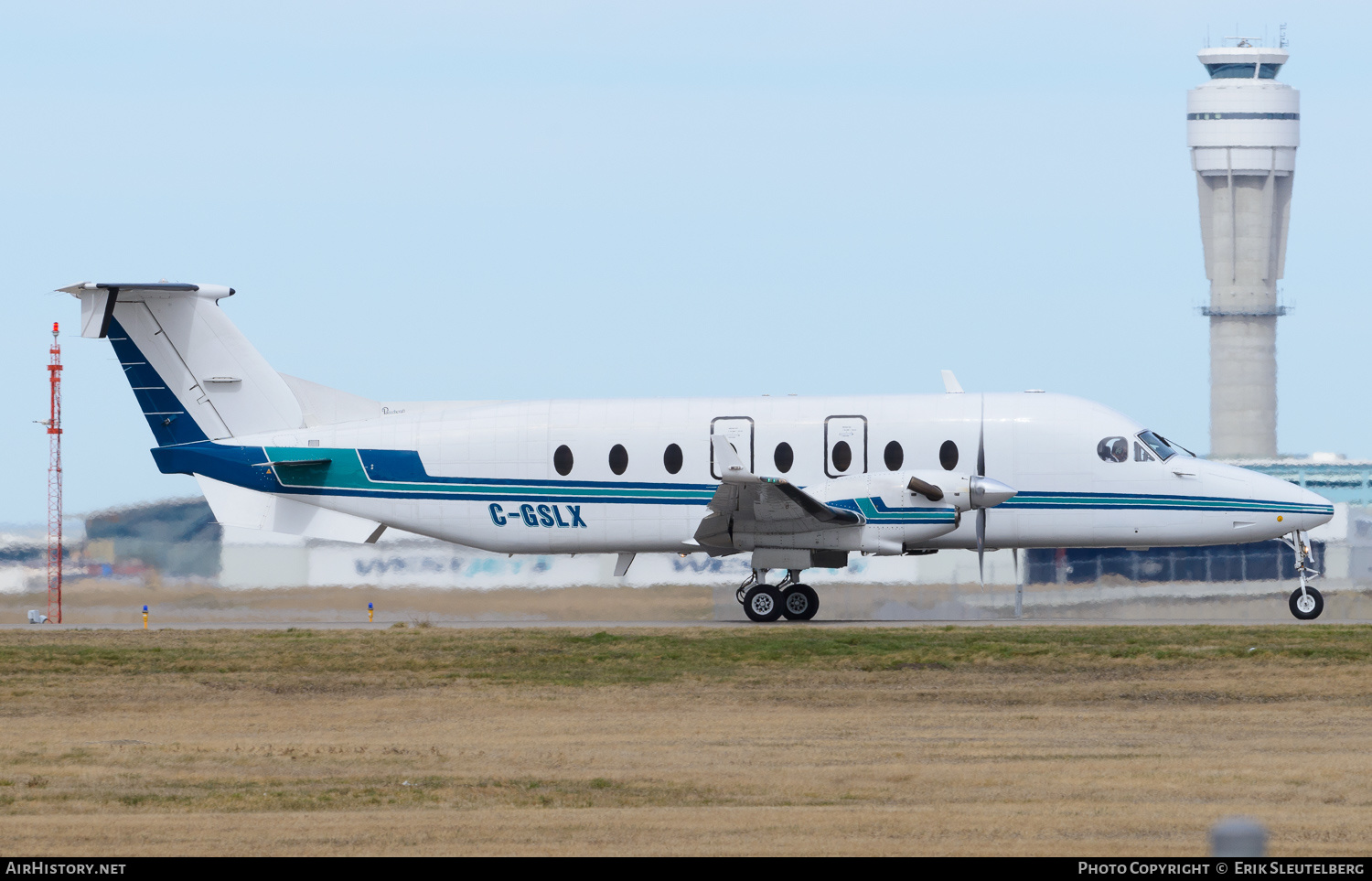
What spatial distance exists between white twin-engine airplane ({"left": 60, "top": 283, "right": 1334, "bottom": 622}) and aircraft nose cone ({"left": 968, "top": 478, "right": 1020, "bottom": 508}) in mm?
38

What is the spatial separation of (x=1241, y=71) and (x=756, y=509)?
90786 millimetres

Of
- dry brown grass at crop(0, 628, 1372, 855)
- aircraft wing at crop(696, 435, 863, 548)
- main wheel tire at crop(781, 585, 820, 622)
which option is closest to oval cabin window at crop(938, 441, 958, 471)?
aircraft wing at crop(696, 435, 863, 548)

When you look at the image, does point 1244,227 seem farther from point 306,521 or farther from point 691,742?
point 691,742

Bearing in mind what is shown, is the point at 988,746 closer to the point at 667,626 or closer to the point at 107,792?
the point at 107,792

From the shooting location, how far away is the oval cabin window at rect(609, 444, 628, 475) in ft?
90.4

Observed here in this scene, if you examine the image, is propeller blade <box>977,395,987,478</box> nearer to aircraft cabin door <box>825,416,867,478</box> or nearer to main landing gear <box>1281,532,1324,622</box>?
aircraft cabin door <box>825,416,867,478</box>

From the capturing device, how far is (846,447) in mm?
26875

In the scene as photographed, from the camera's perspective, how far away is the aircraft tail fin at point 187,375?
28.8 meters

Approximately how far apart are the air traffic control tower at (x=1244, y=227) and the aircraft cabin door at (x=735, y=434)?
255 feet

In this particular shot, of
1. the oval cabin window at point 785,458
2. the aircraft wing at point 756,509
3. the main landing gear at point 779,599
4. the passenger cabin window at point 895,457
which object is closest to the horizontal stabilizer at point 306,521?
the aircraft wing at point 756,509

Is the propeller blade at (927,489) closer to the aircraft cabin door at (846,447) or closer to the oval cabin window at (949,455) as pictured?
the oval cabin window at (949,455)

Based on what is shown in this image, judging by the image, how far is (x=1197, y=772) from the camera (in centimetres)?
1380
